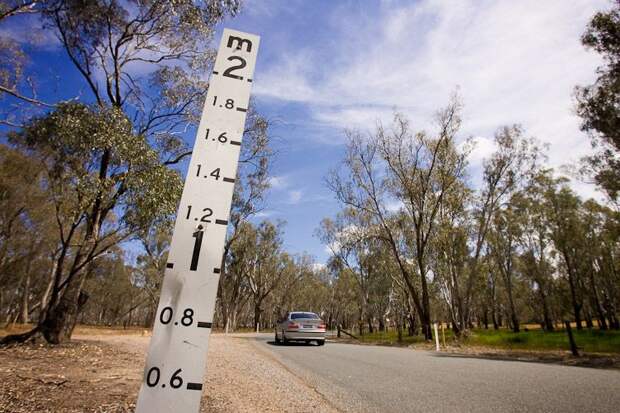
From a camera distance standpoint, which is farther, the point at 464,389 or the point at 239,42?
the point at 464,389

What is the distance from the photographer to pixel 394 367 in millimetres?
7535

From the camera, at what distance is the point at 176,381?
6.64 ft

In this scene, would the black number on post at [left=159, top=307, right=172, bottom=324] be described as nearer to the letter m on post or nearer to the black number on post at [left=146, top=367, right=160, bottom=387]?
the black number on post at [left=146, top=367, right=160, bottom=387]

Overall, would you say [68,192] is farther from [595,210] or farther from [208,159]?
[595,210]

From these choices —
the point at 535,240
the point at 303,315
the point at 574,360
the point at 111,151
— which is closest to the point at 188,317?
the point at 111,151

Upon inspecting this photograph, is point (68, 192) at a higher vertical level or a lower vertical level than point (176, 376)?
higher

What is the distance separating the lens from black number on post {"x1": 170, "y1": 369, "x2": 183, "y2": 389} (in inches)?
79.2

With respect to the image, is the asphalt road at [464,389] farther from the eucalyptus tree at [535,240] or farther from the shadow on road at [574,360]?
the eucalyptus tree at [535,240]

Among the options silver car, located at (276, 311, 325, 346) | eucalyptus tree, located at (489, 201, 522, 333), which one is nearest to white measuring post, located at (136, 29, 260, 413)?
silver car, located at (276, 311, 325, 346)

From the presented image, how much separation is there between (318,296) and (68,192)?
57.8m

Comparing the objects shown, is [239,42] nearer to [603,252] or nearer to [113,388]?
[113,388]

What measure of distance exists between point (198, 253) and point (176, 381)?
78 centimetres

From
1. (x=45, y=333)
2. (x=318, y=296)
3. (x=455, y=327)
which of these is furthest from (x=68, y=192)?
(x=318, y=296)

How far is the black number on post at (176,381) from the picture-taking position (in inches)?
79.2
